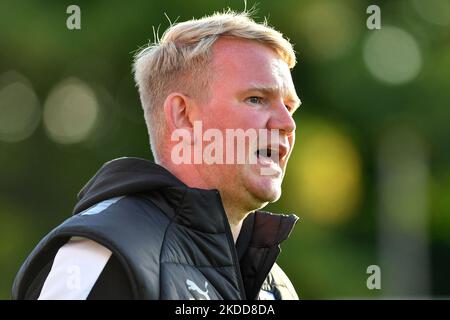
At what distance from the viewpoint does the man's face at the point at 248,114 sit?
9.68 ft

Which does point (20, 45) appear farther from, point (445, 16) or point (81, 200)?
point (81, 200)

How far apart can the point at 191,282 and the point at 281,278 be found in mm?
867

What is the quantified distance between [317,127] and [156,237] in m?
10.1

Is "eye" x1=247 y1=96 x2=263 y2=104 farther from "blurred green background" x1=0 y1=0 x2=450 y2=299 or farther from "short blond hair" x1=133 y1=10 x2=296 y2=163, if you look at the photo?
"blurred green background" x1=0 y1=0 x2=450 y2=299

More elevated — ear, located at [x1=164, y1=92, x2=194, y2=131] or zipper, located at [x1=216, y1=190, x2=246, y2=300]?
ear, located at [x1=164, y1=92, x2=194, y2=131]

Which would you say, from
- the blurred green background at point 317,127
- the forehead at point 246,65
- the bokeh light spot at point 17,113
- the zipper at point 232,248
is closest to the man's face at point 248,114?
the forehead at point 246,65

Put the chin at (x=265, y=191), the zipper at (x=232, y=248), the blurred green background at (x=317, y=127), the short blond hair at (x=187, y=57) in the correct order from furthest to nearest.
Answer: the blurred green background at (x=317, y=127) < the short blond hair at (x=187, y=57) < the chin at (x=265, y=191) < the zipper at (x=232, y=248)

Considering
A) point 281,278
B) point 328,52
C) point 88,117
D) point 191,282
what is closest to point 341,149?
point 328,52

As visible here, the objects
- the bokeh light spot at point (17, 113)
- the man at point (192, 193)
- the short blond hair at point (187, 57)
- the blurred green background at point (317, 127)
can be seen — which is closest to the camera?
the man at point (192, 193)

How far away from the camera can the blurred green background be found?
11805mm

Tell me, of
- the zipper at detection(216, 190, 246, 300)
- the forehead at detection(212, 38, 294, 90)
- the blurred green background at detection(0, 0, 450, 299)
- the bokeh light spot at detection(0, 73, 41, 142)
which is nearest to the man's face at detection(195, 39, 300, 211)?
the forehead at detection(212, 38, 294, 90)

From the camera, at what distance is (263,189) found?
2949 mm

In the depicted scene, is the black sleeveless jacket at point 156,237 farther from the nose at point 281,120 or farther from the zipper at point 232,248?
the nose at point 281,120

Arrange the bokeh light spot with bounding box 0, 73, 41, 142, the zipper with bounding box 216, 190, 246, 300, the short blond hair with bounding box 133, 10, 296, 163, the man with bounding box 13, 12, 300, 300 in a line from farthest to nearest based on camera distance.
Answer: the bokeh light spot with bounding box 0, 73, 41, 142
the short blond hair with bounding box 133, 10, 296, 163
the zipper with bounding box 216, 190, 246, 300
the man with bounding box 13, 12, 300, 300
